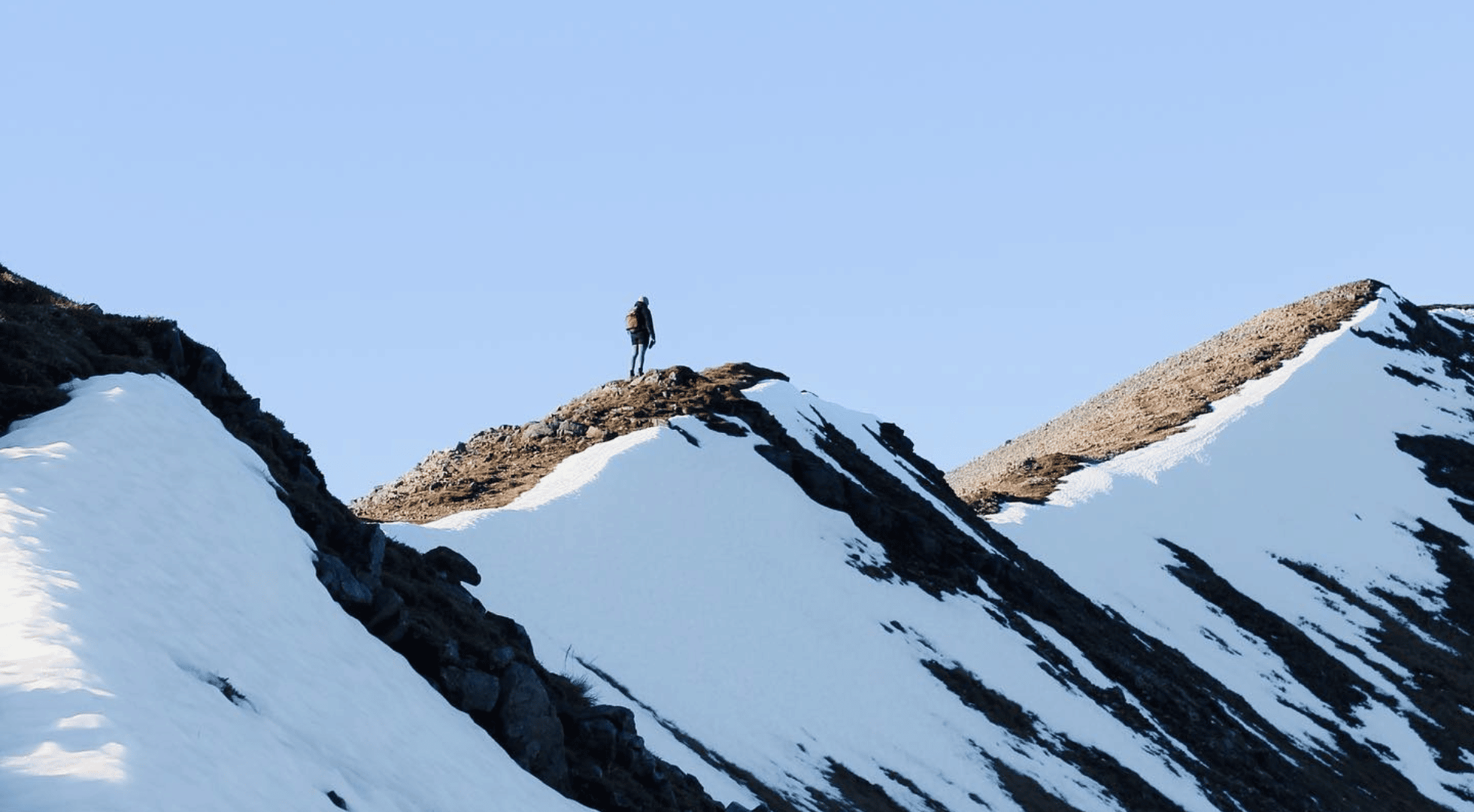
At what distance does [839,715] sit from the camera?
3366cm

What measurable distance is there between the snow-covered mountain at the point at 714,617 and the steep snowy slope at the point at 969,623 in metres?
0.16

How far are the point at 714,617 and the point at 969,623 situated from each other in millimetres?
10613

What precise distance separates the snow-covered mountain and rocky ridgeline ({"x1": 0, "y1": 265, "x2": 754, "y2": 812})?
83mm

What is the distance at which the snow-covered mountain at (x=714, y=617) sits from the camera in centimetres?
1402

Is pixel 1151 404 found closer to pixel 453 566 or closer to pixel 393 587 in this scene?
pixel 453 566

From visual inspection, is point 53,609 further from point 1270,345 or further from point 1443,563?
point 1270,345

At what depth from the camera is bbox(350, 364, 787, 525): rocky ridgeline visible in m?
40.8

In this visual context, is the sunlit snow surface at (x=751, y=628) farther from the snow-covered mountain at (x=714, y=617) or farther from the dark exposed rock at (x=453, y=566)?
the dark exposed rock at (x=453, y=566)

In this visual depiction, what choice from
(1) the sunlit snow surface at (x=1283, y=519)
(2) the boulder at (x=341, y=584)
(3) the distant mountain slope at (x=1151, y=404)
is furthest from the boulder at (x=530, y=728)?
(3) the distant mountain slope at (x=1151, y=404)

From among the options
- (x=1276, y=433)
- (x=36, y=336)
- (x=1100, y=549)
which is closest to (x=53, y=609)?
(x=36, y=336)

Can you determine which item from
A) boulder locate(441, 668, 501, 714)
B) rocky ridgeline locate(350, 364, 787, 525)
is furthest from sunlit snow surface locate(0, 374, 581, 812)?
rocky ridgeline locate(350, 364, 787, 525)

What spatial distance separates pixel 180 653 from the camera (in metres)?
13.8

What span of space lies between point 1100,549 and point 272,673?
54.6 metres

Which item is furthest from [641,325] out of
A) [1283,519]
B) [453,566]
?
[1283,519]
